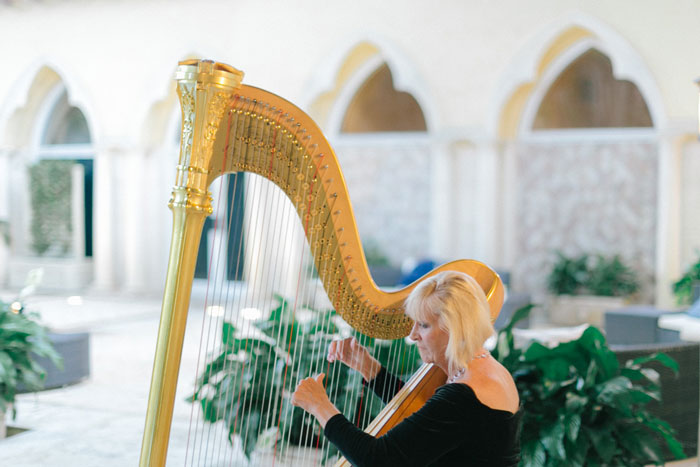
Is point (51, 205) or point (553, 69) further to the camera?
point (51, 205)

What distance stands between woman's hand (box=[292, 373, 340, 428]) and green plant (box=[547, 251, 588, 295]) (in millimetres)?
7707

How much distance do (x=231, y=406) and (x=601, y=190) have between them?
6951 millimetres

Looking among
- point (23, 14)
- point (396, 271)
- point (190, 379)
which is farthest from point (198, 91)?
point (23, 14)

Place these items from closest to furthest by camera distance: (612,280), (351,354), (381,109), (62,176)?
(351,354) → (612,280) → (381,109) → (62,176)

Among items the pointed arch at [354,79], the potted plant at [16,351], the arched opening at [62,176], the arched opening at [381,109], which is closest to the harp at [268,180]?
the potted plant at [16,351]

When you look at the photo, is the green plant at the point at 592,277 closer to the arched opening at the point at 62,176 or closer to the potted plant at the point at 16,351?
the potted plant at the point at 16,351

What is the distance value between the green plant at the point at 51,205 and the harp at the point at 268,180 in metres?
10.9

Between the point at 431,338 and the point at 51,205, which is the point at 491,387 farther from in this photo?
the point at 51,205

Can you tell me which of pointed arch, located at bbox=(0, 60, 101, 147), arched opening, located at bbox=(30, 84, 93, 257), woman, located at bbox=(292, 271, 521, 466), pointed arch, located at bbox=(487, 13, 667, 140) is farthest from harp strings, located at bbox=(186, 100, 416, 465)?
arched opening, located at bbox=(30, 84, 93, 257)

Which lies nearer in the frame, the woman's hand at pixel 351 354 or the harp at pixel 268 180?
the harp at pixel 268 180

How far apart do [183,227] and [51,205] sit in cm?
1129

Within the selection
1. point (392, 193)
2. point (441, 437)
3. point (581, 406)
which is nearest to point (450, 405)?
point (441, 437)

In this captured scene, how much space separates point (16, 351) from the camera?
3922mm

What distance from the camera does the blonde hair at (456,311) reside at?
176 cm
